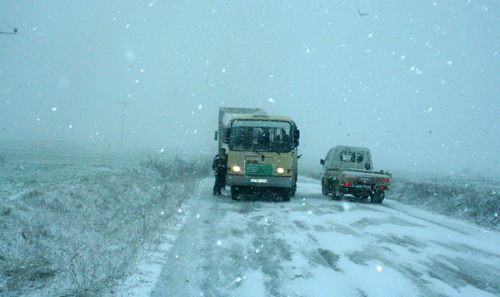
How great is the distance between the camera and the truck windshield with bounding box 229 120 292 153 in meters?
13.2

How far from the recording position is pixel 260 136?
43.7 ft

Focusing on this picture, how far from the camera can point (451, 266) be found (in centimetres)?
596

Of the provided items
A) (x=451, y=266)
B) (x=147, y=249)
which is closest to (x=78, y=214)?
(x=147, y=249)

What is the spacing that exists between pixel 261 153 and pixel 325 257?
283 inches

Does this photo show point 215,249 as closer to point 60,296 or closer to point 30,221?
point 60,296

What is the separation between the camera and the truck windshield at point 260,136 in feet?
43.2

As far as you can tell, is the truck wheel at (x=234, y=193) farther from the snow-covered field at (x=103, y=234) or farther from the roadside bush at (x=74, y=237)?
the roadside bush at (x=74, y=237)

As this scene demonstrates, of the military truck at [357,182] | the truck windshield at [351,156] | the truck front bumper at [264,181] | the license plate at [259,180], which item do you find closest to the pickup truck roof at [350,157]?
the truck windshield at [351,156]

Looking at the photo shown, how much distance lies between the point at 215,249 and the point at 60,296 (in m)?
2.71

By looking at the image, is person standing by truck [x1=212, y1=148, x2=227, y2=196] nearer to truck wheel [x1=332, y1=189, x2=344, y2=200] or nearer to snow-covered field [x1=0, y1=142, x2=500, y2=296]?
snow-covered field [x1=0, y1=142, x2=500, y2=296]

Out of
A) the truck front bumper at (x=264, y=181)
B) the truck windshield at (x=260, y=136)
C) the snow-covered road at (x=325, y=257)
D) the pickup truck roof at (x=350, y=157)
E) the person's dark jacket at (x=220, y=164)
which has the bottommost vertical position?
the snow-covered road at (x=325, y=257)

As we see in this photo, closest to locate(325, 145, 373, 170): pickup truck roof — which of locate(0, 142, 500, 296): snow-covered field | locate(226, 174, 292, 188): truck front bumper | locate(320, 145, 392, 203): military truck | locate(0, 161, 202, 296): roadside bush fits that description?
locate(320, 145, 392, 203): military truck

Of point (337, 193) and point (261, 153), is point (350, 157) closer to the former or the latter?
point (337, 193)

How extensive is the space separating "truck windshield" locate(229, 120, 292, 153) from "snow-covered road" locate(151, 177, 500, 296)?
3459 millimetres
